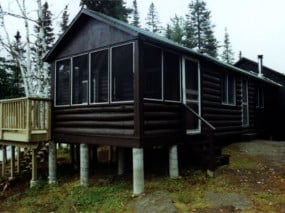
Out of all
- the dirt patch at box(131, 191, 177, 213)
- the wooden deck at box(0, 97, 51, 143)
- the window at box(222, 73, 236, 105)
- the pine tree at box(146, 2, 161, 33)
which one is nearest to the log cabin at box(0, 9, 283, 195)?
the wooden deck at box(0, 97, 51, 143)

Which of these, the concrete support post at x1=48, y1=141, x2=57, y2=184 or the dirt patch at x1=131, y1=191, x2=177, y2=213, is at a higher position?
the concrete support post at x1=48, y1=141, x2=57, y2=184

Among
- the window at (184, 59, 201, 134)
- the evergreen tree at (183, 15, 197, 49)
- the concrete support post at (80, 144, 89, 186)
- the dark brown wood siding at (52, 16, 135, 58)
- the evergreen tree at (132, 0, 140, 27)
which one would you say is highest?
the evergreen tree at (132, 0, 140, 27)

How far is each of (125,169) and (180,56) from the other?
4.45 meters

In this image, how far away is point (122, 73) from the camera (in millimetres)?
9148

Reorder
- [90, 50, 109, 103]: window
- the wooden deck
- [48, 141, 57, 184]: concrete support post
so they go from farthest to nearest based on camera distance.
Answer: [48, 141, 57, 184]: concrete support post, the wooden deck, [90, 50, 109, 103]: window

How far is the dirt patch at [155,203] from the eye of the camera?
24.1 ft

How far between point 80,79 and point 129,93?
236cm

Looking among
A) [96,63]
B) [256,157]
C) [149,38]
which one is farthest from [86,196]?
[256,157]

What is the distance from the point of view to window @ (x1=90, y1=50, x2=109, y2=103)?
31.8 ft

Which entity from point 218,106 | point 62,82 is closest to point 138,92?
point 62,82

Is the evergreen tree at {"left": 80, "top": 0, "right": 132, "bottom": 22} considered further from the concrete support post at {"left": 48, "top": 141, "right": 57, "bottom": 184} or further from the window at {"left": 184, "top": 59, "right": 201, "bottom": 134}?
the concrete support post at {"left": 48, "top": 141, "right": 57, "bottom": 184}

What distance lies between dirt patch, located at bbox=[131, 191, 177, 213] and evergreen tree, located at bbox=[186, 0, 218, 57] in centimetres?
3605

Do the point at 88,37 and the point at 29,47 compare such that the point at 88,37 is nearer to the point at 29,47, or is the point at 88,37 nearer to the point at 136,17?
the point at 29,47

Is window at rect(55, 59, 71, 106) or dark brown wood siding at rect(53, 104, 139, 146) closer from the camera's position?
dark brown wood siding at rect(53, 104, 139, 146)
